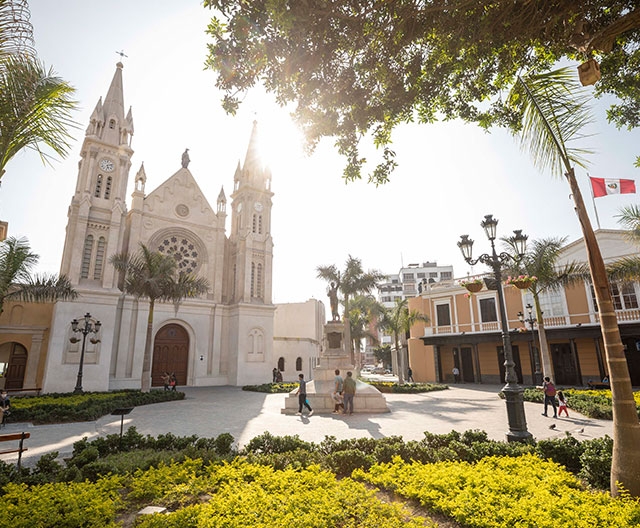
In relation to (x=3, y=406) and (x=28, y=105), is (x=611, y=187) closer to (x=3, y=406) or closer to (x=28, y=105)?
(x=28, y=105)

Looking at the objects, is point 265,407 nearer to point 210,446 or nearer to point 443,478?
point 210,446

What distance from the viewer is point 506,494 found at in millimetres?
4527

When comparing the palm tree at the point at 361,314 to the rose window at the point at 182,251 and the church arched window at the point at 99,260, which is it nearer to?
the rose window at the point at 182,251

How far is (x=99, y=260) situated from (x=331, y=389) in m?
18.9

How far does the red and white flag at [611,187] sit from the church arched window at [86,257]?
28.1 metres

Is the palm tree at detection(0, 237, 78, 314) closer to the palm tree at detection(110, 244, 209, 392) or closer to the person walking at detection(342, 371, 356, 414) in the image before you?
the palm tree at detection(110, 244, 209, 392)

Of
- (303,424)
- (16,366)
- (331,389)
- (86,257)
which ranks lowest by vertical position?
(303,424)

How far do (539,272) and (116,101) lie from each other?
107 feet

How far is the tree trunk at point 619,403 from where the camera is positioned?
445 cm


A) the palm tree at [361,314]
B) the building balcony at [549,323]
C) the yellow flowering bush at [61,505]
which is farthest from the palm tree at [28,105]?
the palm tree at [361,314]

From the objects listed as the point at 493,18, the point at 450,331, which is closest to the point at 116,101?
the point at 493,18

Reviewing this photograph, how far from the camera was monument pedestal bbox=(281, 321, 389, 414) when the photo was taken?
1354 cm

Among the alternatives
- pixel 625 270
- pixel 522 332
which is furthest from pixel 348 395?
pixel 522 332

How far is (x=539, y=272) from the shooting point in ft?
60.8
